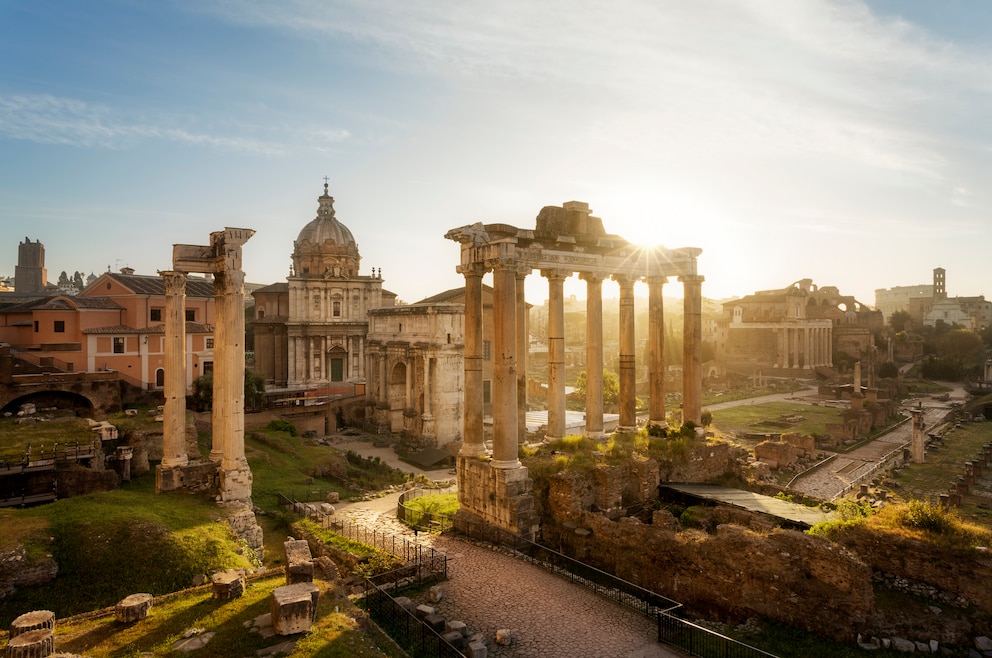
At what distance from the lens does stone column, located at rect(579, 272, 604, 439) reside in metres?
19.6

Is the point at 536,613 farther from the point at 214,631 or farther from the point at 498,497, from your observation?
the point at 214,631

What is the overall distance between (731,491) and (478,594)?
8.64 metres

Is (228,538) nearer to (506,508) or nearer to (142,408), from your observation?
(506,508)

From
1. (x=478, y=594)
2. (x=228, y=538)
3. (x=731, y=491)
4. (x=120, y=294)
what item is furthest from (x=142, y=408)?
(x=731, y=491)

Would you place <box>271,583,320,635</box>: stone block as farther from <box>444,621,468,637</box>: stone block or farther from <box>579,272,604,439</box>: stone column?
<box>579,272,604,439</box>: stone column

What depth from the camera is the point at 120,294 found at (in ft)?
120

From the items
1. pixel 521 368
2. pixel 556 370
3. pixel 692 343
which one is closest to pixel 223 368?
pixel 556 370

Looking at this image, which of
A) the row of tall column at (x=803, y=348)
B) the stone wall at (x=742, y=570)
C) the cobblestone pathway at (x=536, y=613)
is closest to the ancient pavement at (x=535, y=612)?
the cobblestone pathway at (x=536, y=613)

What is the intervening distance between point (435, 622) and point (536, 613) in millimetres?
2050

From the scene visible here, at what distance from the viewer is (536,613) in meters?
11.7

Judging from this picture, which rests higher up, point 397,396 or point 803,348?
point 803,348

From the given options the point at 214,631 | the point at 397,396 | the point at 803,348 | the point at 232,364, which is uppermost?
the point at 232,364

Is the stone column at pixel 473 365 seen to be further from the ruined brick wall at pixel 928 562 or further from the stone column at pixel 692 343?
the ruined brick wall at pixel 928 562

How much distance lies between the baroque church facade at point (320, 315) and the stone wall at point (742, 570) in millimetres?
36591
